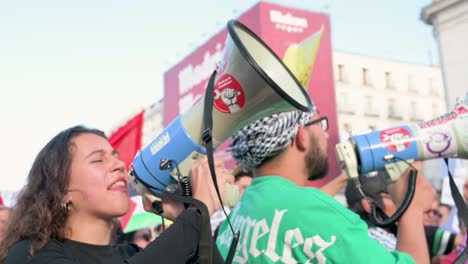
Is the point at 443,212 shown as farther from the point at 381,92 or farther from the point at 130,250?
the point at 381,92

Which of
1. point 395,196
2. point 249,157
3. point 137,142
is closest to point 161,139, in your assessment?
point 249,157

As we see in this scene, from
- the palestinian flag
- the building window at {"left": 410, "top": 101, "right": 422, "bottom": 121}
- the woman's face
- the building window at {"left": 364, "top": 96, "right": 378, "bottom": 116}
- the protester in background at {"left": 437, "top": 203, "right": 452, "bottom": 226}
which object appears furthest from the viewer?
the building window at {"left": 410, "top": 101, "right": 422, "bottom": 121}

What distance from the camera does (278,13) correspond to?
92.9ft

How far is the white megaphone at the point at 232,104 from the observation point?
80.2 inches

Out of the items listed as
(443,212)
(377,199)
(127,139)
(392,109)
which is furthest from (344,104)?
(377,199)

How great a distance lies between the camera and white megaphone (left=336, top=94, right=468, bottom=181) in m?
2.53

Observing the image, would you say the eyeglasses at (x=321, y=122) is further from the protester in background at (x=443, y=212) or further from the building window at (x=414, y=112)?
the building window at (x=414, y=112)

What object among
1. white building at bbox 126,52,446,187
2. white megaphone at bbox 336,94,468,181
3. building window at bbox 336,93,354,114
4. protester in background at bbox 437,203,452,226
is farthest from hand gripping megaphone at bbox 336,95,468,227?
building window at bbox 336,93,354,114

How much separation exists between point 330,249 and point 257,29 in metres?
26.1

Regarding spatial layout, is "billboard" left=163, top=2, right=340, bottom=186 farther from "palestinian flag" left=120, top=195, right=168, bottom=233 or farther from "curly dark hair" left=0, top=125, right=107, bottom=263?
"curly dark hair" left=0, top=125, right=107, bottom=263

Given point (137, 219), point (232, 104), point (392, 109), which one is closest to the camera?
point (232, 104)

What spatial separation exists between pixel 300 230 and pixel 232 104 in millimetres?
507

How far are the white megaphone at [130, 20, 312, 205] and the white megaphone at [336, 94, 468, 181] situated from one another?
0.42 metres

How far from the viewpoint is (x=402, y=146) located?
256cm
